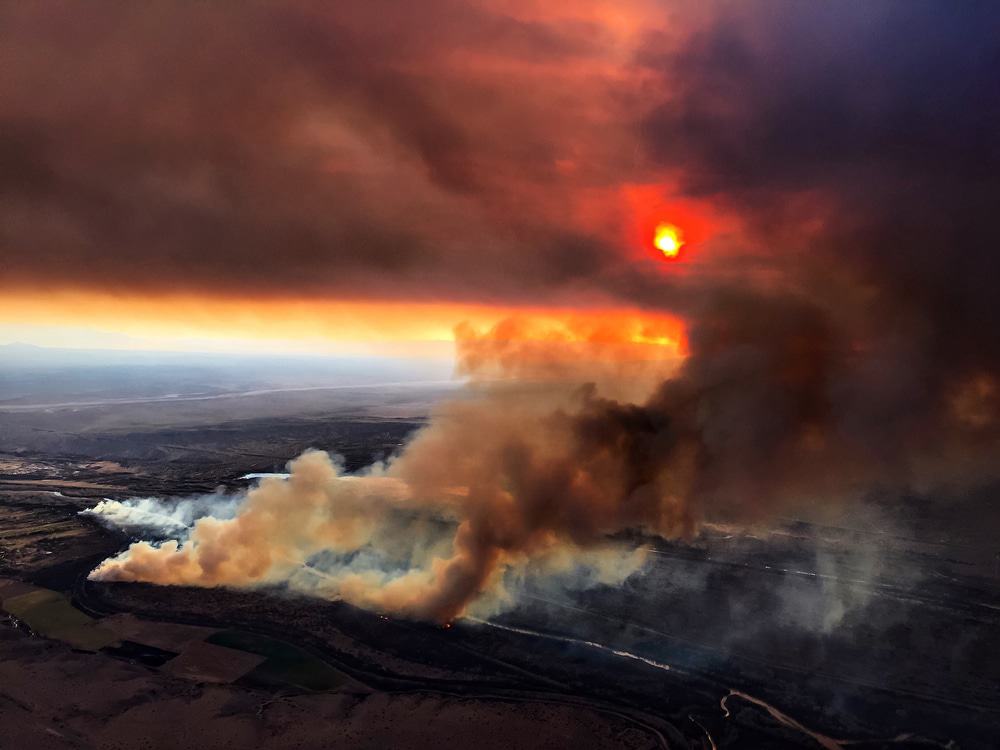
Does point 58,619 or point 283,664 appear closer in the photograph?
point 283,664

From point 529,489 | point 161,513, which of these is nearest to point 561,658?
point 529,489

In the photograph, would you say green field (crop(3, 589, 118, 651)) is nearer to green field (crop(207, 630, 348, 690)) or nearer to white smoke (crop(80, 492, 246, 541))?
green field (crop(207, 630, 348, 690))

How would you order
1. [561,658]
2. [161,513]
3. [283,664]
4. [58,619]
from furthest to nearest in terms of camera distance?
1. [161,513]
2. [58,619]
3. [283,664]
4. [561,658]

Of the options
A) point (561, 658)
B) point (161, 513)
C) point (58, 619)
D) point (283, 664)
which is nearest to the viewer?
point (561, 658)

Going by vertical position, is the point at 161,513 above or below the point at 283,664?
above

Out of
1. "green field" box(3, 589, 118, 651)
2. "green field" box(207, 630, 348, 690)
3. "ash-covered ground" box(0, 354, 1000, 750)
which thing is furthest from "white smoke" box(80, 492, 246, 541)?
"green field" box(207, 630, 348, 690)

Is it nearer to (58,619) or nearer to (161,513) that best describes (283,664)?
(58,619)

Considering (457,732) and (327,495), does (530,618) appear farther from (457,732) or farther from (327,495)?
(327,495)

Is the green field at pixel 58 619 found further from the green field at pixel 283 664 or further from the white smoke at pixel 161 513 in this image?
the white smoke at pixel 161 513
